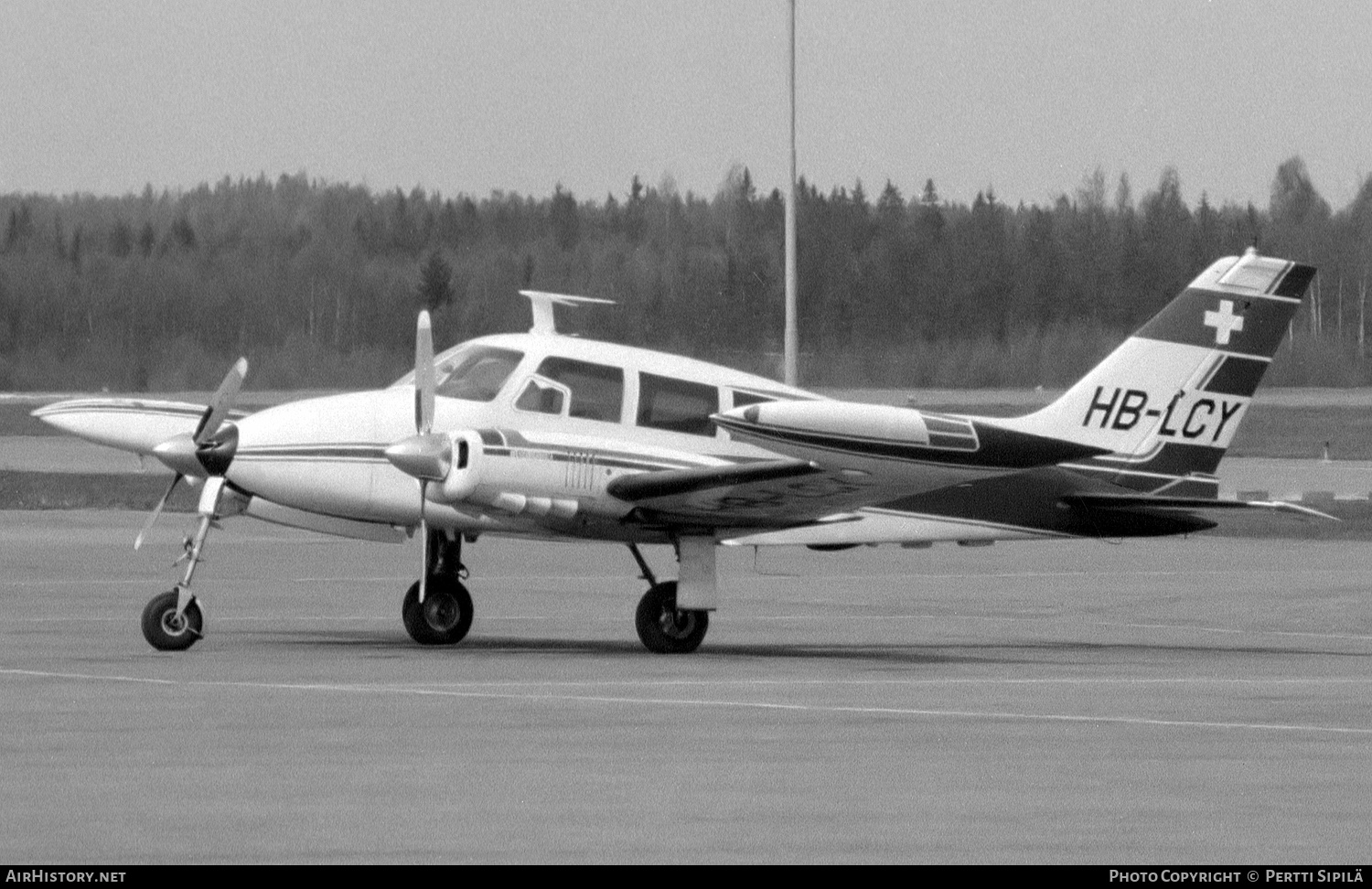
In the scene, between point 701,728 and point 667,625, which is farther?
point 667,625

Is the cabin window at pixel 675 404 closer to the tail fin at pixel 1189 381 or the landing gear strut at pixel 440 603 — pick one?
the landing gear strut at pixel 440 603

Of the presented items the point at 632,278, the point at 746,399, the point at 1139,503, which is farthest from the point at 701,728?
the point at 632,278

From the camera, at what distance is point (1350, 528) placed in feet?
117

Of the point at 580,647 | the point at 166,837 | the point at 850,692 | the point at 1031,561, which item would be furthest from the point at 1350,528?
the point at 166,837

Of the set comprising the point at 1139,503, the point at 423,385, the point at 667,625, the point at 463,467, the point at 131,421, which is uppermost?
the point at 423,385

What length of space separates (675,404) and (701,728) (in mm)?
5875

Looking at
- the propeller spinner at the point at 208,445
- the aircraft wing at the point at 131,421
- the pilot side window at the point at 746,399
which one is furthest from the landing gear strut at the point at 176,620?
the pilot side window at the point at 746,399

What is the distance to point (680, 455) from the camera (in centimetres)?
1844

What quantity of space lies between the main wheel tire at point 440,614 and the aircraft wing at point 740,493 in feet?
5.78

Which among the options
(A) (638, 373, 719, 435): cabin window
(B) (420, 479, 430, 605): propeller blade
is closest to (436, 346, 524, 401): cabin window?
(B) (420, 479, 430, 605): propeller blade

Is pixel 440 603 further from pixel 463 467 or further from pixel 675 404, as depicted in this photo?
pixel 675 404

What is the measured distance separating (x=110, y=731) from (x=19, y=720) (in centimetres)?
74

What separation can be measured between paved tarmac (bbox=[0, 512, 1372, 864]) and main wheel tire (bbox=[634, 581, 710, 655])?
179 mm

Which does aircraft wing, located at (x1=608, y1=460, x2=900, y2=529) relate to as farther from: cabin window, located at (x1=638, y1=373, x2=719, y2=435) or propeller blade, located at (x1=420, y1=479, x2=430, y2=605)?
propeller blade, located at (x1=420, y1=479, x2=430, y2=605)
